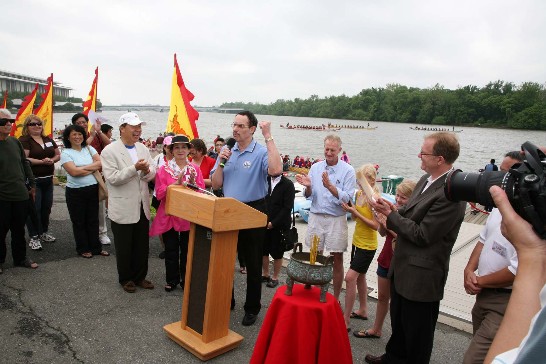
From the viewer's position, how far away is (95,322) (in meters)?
3.92

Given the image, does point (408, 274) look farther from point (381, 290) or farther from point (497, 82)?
point (497, 82)

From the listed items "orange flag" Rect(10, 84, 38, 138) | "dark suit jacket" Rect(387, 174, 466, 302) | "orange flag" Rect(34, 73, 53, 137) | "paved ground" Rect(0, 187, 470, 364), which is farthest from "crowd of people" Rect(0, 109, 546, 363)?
"orange flag" Rect(10, 84, 38, 138)

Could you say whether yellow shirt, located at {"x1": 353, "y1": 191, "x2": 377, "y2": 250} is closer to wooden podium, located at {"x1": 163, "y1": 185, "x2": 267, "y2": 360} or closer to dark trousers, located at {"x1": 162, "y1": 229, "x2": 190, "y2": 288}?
wooden podium, located at {"x1": 163, "y1": 185, "x2": 267, "y2": 360}

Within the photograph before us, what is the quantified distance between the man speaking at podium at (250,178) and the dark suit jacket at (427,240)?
4.81 ft

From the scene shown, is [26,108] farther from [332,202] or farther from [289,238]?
[332,202]

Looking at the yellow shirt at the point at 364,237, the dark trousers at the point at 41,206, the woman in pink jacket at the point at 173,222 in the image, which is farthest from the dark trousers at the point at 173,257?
the dark trousers at the point at 41,206

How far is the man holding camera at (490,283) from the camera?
2553 mm

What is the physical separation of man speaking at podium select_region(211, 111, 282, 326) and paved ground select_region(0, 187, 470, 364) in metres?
0.44

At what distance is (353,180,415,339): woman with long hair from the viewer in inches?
147

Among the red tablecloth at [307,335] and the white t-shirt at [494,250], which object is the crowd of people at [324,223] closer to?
the white t-shirt at [494,250]

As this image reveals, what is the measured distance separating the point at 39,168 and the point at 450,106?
109308 millimetres

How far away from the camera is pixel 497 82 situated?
343ft

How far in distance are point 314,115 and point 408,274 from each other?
484 feet

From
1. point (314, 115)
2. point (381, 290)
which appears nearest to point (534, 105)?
point (314, 115)
